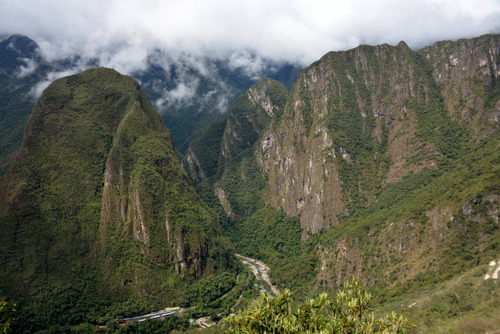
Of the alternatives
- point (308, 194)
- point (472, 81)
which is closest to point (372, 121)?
point (472, 81)

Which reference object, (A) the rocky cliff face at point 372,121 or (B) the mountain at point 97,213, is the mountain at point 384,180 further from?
(B) the mountain at point 97,213

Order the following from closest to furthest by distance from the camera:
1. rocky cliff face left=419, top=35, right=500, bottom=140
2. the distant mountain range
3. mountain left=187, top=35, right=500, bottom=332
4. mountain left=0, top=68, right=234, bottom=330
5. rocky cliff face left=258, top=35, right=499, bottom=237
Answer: mountain left=187, top=35, right=500, bottom=332
the distant mountain range
mountain left=0, top=68, right=234, bottom=330
rocky cliff face left=419, top=35, right=500, bottom=140
rocky cliff face left=258, top=35, right=499, bottom=237

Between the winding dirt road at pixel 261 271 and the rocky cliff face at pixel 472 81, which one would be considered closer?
the winding dirt road at pixel 261 271

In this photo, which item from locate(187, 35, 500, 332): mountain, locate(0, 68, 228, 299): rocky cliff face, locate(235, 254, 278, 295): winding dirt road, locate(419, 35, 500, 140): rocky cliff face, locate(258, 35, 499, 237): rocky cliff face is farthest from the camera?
locate(258, 35, 499, 237): rocky cliff face

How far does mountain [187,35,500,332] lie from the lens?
5825 centimetres

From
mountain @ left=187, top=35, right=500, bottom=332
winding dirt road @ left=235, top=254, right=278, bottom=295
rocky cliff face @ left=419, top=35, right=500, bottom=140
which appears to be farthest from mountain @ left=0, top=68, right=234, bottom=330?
rocky cliff face @ left=419, top=35, right=500, bottom=140

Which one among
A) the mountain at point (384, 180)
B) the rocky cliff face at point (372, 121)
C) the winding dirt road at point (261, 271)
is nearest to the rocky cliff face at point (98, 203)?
the winding dirt road at point (261, 271)

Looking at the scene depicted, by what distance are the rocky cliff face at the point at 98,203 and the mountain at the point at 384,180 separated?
2941 centimetres

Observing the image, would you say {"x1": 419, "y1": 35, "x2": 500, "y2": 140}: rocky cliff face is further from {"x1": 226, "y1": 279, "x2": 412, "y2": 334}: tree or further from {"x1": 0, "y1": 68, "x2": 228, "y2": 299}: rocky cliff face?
{"x1": 226, "y1": 279, "x2": 412, "y2": 334}: tree

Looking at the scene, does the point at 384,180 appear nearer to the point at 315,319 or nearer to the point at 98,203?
the point at 98,203

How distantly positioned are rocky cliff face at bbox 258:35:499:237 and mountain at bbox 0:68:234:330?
37702mm

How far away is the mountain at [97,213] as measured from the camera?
70562 millimetres

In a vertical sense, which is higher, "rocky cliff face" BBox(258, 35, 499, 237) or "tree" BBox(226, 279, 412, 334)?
"rocky cliff face" BBox(258, 35, 499, 237)

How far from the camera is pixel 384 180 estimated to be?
331 feet
